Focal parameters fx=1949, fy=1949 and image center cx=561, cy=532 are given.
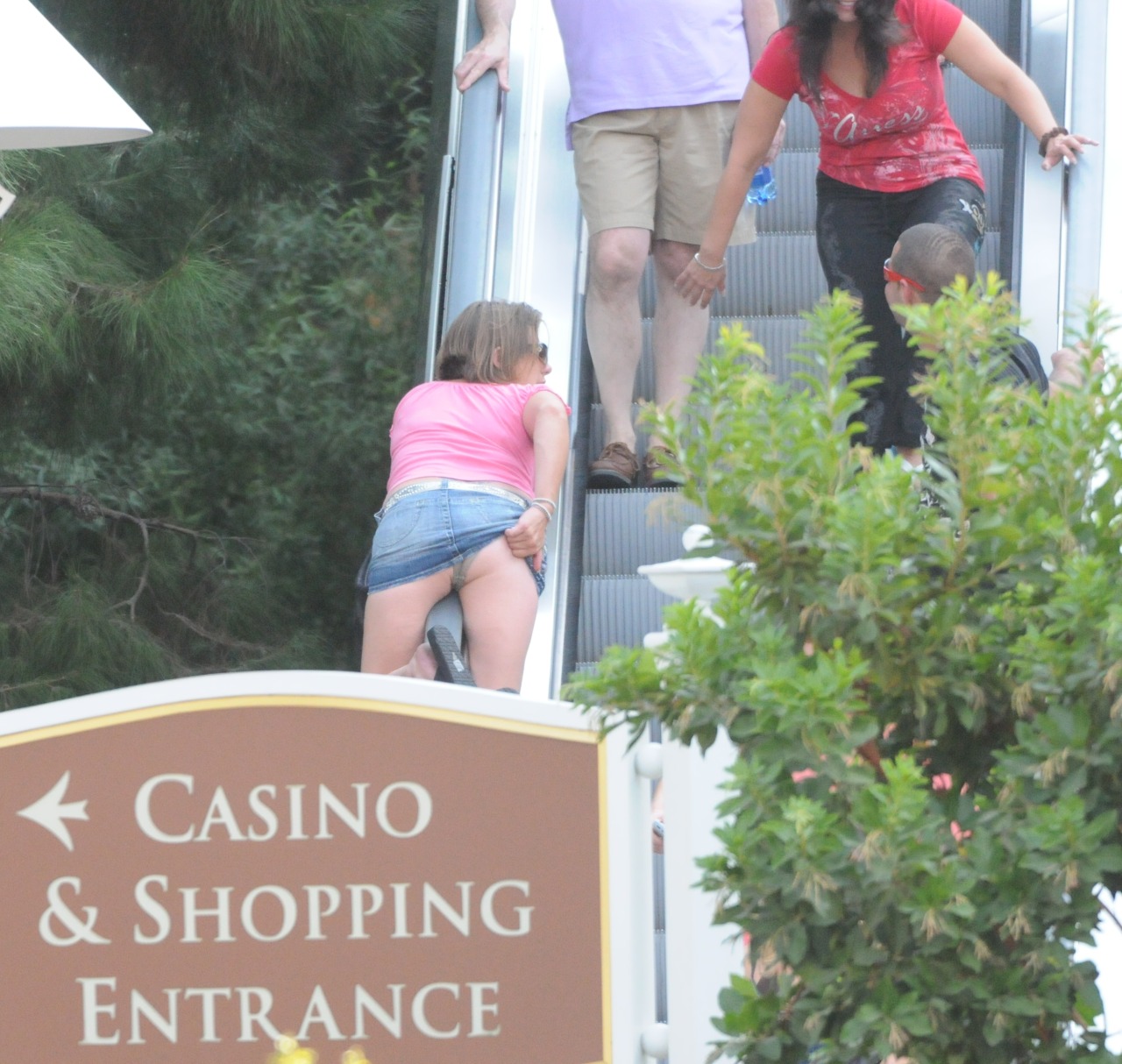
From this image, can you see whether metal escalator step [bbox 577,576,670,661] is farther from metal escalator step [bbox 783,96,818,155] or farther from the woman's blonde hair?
metal escalator step [bbox 783,96,818,155]

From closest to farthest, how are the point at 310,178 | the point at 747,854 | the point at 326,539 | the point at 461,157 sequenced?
the point at 747,854 → the point at 461,157 → the point at 310,178 → the point at 326,539

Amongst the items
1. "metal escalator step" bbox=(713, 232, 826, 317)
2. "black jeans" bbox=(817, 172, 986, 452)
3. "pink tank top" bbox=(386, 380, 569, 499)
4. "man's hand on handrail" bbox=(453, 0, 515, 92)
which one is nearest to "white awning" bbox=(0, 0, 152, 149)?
"pink tank top" bbox=(386, 380, 569, 499)

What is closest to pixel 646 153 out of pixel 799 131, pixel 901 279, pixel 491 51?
pixel 491 51

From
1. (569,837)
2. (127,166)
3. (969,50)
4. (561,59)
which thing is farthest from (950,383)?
(127,166)

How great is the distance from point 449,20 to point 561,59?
634 mm

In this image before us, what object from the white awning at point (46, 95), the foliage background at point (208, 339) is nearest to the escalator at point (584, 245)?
the foliage background at point (208, 339)

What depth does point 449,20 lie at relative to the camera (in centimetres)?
712

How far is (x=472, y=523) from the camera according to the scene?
439 centimetres

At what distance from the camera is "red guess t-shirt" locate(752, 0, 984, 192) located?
14.9 feet

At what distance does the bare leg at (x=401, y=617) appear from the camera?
173 inches

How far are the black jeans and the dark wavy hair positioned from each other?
0.40 meters

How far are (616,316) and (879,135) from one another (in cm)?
104

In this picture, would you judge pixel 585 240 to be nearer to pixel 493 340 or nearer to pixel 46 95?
pixel 493 340

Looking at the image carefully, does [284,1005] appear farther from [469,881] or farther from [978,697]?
[978,697]
